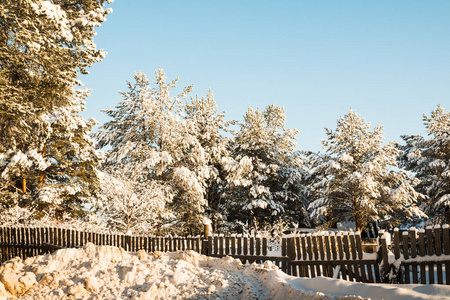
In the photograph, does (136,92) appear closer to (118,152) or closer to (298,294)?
(118,152)

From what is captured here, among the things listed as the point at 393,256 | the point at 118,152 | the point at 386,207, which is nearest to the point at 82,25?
the point at 393,256

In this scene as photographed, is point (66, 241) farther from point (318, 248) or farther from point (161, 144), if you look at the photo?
point (161, 144)

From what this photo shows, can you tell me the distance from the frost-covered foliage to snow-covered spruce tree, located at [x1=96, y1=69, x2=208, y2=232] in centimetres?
267

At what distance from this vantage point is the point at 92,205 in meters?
17.4

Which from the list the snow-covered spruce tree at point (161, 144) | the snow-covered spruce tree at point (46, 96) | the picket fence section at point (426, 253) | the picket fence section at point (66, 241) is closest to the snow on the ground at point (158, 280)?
the picket fence section at point (426, 253)

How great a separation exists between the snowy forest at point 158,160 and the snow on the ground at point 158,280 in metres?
5.20

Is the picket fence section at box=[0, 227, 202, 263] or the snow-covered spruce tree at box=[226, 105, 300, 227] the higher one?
the snow-covered spruce tree at box=[226, 105, 300, 227]

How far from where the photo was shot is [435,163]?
2197 cm

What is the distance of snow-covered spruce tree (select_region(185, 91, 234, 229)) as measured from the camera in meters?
26.2

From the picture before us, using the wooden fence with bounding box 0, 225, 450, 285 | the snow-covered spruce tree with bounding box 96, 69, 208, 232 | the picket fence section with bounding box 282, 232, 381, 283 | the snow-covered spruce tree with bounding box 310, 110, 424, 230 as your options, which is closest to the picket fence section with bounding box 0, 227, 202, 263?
the wooden fence with bounding box 0, 225, 450, 285

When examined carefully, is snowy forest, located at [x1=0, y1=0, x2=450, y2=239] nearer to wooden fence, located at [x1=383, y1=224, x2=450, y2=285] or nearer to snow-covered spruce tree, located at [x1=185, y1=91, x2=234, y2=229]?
snow-covered spruce tree, located at [x1=185, y1=91, x2=234, y2=229]

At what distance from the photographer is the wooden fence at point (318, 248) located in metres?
6.18

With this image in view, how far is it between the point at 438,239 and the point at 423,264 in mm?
549

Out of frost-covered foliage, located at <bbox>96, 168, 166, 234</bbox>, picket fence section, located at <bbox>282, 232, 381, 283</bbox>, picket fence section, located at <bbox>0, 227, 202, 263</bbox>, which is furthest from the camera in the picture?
frost-covered foliage, located at <bbox>96, 168, 166, 234</bbox>
